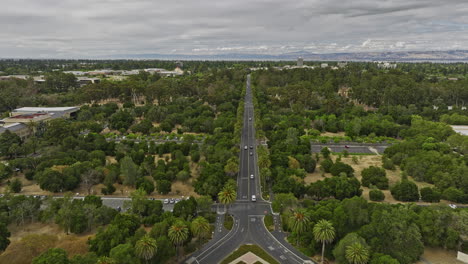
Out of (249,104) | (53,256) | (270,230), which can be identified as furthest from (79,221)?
(249,104)

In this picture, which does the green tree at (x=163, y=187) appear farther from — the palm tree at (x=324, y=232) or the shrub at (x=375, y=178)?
the shrub at (x=375, y=178)

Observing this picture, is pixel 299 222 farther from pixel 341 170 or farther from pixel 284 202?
pixel 341 170

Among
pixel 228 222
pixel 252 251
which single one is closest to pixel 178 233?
pixel 252 251

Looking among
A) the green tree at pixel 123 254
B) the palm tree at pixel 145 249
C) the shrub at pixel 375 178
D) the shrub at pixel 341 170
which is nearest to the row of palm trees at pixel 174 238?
the palm tree at pixel 145 249

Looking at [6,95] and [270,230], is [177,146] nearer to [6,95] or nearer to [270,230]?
[270,230]

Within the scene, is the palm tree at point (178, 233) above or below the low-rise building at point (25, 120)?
below

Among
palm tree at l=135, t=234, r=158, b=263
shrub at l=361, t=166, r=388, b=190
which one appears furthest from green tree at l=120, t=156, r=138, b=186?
shrub at l=361, t=166, r=388, b=190

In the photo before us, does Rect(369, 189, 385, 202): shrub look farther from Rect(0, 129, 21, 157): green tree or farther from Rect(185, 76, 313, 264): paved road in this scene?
Rect(0, 129, 21, 157): green tree
